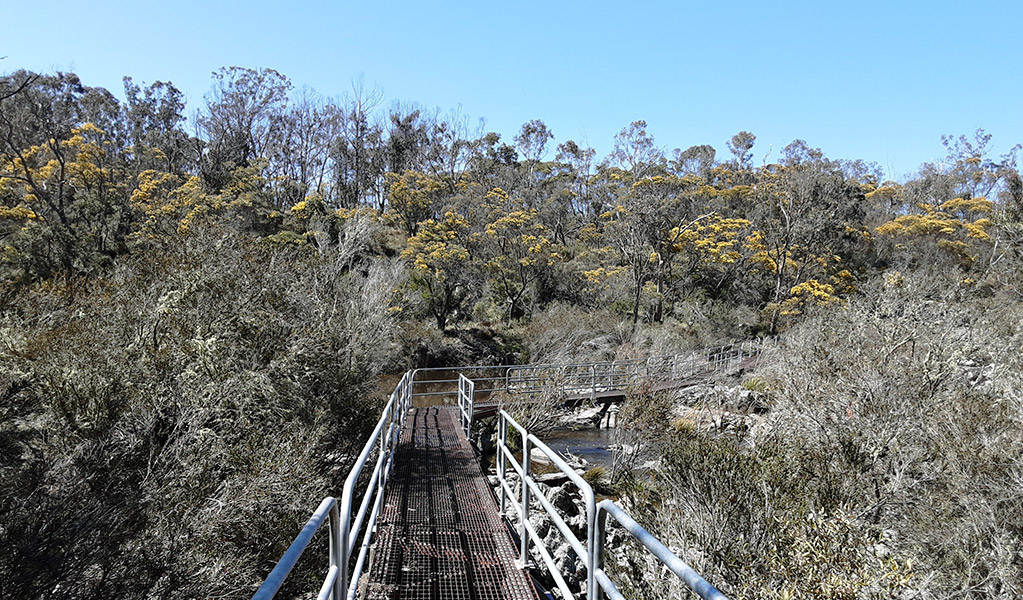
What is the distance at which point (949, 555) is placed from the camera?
6840mm

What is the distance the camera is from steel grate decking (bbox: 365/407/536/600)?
4.51m

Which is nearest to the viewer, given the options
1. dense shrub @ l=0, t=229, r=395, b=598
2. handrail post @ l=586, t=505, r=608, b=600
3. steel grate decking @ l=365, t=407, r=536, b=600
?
handrail post @ l=586, t=505, r=608, b=600

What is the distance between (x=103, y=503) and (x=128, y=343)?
420 cm

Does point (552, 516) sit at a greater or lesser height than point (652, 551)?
lesser

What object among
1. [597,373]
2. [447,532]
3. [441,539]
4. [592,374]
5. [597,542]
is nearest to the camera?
[597,542]

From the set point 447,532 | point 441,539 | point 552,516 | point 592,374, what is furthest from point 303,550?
point 592,374

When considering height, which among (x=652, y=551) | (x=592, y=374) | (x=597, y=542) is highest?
(x=652, y=551)

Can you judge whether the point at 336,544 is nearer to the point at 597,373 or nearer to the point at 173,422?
the point at 173,422

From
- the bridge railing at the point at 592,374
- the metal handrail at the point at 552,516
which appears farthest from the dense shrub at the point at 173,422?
the bridge railing at the point at 592,374

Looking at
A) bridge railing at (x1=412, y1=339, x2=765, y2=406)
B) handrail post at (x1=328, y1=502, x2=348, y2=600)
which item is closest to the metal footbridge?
handrail post at (x1=328, y1=502, x2=348, y2=600)

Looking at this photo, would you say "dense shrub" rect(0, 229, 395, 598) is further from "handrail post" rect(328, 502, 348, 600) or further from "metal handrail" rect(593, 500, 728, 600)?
"metal handrail" rect(593, 500, 728, 600)

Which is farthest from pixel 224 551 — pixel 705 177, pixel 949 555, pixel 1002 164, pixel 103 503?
pixel 1002 164

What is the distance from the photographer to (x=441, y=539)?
5.62 meters

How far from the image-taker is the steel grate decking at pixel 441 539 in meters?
4.51
